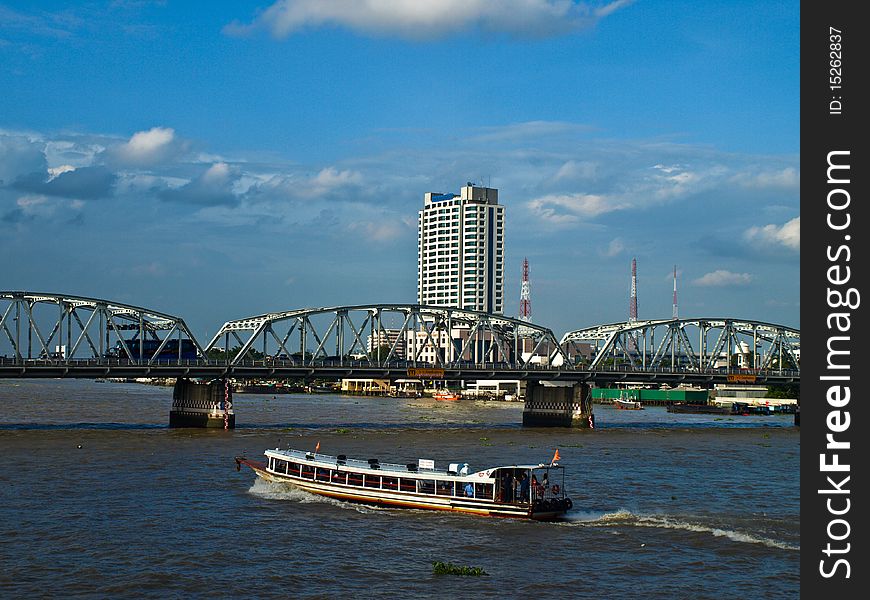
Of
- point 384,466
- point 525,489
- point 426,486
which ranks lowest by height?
point 426,486

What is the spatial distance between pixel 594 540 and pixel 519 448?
145 ft

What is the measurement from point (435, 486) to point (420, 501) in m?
1.12

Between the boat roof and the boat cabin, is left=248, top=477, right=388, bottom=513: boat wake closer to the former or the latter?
the boat cabin

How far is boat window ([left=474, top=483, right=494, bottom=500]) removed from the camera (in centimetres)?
5325

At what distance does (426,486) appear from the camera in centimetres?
5531

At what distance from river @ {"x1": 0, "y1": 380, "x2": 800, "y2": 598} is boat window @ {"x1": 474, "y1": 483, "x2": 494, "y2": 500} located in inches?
49.3

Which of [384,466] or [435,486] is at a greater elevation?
[384,466]

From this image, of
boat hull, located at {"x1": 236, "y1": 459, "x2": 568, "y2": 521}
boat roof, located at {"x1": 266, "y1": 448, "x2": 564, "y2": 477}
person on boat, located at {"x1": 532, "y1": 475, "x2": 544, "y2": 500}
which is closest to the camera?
boat hull, located at {"x1": 236, "y1": 459, "x2": 568, "y2": 521}

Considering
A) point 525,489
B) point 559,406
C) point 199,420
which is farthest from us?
point 559,406

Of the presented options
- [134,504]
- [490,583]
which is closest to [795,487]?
[490,583]

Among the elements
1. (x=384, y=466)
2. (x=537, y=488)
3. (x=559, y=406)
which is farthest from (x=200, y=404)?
(x=537, y=488)

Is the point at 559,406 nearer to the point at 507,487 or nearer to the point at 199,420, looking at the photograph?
the point at 199,420

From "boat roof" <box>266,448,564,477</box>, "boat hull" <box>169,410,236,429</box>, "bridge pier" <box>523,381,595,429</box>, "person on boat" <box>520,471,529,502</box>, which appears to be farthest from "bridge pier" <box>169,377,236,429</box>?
"person on boat" <box>520,471,529,502</box>

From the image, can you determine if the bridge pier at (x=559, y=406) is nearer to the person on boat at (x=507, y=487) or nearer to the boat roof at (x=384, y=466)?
the boat roof at (x=384, y=466)
